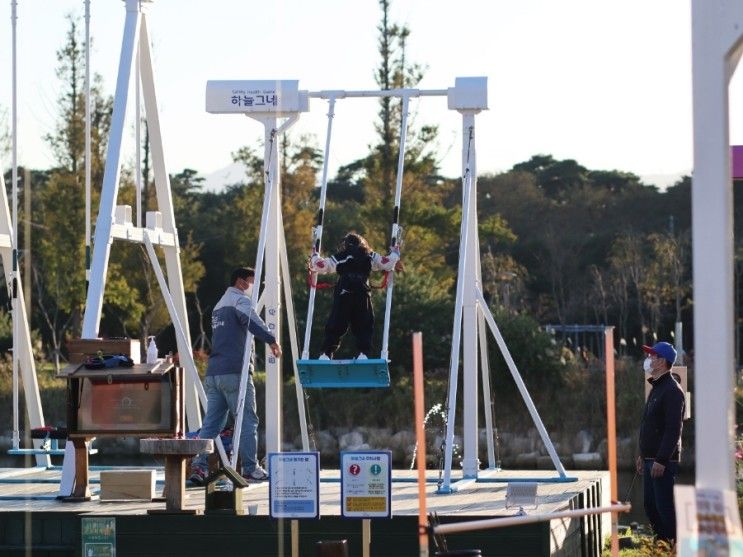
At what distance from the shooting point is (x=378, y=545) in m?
10.1

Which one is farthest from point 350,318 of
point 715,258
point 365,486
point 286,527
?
point 715,258

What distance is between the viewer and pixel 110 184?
1232cm

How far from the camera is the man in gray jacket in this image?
12.5 m

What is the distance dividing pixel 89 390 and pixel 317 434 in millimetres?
Result: 17205

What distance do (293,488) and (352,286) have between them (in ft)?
12.6

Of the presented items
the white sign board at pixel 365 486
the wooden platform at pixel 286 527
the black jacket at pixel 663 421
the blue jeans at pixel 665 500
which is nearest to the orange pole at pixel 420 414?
the white sign board at pixel 365 486

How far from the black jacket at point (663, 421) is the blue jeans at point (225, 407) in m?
2.98

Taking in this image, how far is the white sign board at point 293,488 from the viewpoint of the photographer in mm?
9258

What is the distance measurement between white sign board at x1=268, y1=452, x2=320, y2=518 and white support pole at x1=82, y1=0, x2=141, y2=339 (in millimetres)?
2972

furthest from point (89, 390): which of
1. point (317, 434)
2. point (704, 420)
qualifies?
point (317, 434)

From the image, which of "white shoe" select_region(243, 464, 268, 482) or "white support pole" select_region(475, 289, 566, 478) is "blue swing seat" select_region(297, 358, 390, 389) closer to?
"white shoe" select_region(243, 464, 268, 482)

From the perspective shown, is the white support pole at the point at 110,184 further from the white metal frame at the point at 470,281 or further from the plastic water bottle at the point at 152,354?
the white metal frame at the point at 470,281

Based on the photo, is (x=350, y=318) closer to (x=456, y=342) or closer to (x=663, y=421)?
(x=456, y=342)

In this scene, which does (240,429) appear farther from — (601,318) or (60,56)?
(601,318)
